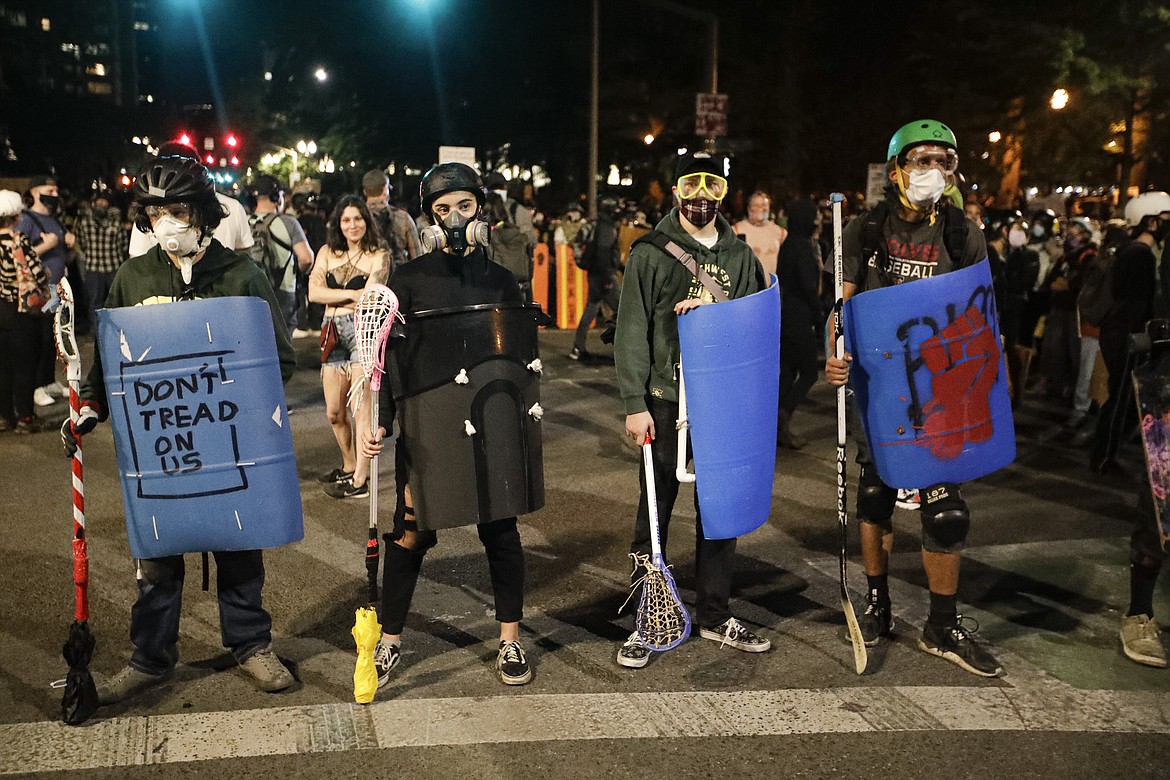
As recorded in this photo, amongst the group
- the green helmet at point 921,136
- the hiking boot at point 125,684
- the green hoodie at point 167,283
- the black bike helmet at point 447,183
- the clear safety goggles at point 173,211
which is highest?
the green helmet at point 921,136

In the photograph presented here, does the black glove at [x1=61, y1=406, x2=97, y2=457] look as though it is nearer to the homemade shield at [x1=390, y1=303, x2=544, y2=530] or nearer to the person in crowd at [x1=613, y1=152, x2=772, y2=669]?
the homemade shield at [x1=390, y1=303, x2=544, y2=530]

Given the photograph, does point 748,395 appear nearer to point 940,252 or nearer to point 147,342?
point 940,252

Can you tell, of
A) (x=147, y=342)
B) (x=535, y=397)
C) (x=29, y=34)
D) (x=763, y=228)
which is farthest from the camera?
(x=29, y=34)

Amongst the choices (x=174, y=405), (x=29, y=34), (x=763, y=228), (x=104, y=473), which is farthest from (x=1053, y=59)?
(x=29, y=34)

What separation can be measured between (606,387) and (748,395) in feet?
23.9

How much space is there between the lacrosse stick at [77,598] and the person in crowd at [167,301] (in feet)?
0.37

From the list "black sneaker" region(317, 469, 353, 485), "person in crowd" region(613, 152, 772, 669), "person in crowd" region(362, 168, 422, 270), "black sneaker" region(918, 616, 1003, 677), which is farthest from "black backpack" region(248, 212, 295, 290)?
"black sneaker" region(918, 616, 1003, 677)

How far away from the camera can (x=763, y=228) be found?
35.7ft

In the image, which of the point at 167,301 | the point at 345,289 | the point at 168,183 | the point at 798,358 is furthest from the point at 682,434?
the point at 798,358

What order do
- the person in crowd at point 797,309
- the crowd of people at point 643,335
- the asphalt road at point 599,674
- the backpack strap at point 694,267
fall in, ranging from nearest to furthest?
1. the asphalt road at point 599,674
2. the crowd of people at point 643,335
3. the backpack strap at point 694,267
4. the person in crowd at point 797,309

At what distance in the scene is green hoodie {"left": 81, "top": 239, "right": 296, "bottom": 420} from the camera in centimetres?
440

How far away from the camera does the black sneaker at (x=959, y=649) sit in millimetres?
4652

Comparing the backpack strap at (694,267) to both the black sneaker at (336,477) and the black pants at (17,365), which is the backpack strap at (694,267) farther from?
the black pants at (17,365)

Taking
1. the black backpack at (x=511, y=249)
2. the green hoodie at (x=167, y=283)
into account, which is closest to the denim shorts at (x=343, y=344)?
the green hoodie at (x=167, y=283)
